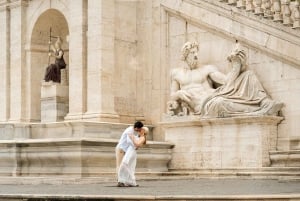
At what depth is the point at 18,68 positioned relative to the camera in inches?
982

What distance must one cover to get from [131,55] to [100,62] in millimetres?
1340

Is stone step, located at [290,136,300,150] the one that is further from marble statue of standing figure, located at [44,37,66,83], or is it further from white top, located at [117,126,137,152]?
marble statue of standing figure, located at [44,37,66,83]

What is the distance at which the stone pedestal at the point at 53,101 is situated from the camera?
23.5 meters

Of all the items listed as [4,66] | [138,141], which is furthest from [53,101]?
[138,141]

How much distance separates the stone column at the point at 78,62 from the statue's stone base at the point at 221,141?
2.73 meters

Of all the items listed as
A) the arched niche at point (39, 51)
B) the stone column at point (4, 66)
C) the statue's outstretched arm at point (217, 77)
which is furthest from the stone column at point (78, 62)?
the statue's outstretched arm at point (217, 77)

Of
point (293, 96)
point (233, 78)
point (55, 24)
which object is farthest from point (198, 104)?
point (55, 24)

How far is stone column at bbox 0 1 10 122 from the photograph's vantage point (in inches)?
995

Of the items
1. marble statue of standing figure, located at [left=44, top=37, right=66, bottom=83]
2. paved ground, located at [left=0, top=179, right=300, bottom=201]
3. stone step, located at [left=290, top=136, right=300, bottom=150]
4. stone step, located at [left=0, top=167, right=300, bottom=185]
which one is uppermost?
marble statue of standing figure, located at [left=44, top=37, right=66, bottom=83]

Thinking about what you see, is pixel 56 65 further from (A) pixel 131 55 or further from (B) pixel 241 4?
(B) pixel 241 4

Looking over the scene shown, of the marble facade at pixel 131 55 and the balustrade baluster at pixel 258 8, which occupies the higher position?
the balustrade baluster at pixel 258 8

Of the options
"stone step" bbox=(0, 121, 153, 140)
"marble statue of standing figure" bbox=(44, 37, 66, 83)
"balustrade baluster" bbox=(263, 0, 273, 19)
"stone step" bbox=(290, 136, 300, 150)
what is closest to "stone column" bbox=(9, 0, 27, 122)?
"marble statue of standing figure" bbox=(44, 37, 66, 83)

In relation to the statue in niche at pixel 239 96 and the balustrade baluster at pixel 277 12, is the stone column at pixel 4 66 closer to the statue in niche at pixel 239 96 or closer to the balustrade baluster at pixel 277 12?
the statue in niche at pixel 239 96

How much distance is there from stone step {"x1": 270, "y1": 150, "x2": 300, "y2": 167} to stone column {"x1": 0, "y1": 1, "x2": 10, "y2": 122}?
9.96 m
